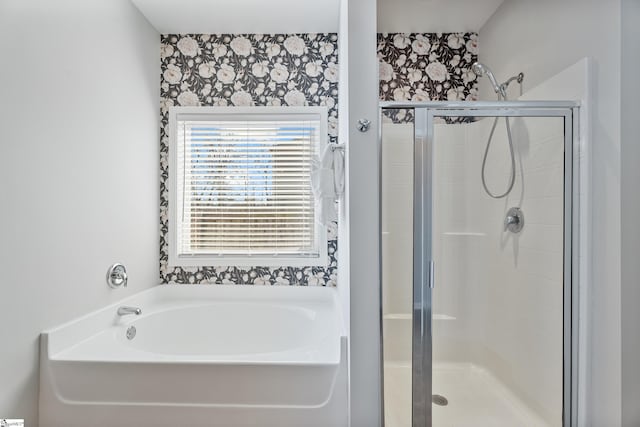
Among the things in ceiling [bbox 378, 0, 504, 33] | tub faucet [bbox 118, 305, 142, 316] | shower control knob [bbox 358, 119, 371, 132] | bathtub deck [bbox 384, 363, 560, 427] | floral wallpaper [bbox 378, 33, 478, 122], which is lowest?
bathtub deck [bbox 384, 363, 560, 427]

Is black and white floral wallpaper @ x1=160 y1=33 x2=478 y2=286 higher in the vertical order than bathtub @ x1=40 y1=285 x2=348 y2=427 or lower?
higher

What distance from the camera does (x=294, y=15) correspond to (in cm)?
236

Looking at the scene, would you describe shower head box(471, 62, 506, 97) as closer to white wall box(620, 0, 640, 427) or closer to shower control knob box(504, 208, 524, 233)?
white wall box(620, 0, 640, 427)

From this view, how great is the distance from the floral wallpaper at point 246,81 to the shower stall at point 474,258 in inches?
41.6

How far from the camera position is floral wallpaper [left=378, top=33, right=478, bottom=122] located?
2.60 metres

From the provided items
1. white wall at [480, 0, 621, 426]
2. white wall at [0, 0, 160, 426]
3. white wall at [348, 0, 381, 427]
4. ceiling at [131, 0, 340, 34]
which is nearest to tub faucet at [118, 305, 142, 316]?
white wall at [0, 0, 160, 426]

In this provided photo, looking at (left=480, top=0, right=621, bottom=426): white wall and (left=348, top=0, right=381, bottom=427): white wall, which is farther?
(left=348, top=0, right=381, bottom=427): white wall

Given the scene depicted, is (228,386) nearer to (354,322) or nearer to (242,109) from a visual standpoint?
(354,322)

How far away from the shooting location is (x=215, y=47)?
2631 millimetres

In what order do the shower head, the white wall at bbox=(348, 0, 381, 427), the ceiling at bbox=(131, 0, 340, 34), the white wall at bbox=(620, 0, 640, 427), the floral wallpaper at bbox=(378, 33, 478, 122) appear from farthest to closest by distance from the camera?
1. the floral wallpaper at bbox=(378, 33, 478, 122)
2. the ceiling at bbox=(131, 0, 340, 34)
3. the shower head
4. the white wall at bbox=(348, 0, 381, 427)
5. the white wall at bbox=(620, 0, 640, 427)

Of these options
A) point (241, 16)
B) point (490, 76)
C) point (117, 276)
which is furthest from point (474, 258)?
point (241, 16)

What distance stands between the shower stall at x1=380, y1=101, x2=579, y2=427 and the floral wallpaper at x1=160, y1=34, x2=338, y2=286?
106cm

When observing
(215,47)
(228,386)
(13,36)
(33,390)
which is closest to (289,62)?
(215,47)

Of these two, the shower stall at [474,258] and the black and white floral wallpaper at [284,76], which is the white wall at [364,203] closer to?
the shower stall at [474,258]
